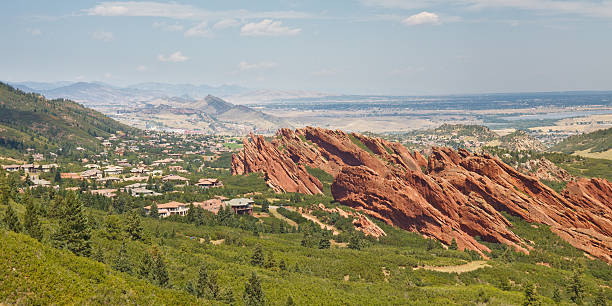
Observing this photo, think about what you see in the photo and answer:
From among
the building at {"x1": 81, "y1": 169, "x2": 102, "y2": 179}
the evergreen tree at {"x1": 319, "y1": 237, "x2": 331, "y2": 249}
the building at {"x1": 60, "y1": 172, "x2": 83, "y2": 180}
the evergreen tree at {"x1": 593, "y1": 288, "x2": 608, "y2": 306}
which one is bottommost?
the evergreen tree at {"x1": 593, "y1": 288, "x2": 608, "y2": 306}

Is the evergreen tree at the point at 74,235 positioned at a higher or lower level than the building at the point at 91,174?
higher

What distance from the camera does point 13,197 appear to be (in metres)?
91.9

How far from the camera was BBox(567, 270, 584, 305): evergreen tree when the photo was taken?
64.9 metres

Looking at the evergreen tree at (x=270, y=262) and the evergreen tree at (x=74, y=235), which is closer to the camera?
the evergreen tree at (x=74, y=235)

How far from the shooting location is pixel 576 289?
65812mm

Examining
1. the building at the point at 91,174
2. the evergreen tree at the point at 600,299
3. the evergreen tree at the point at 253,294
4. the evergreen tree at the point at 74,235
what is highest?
the evergreen tree at the point at 74,235

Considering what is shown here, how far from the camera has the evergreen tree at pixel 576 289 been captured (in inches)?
2554

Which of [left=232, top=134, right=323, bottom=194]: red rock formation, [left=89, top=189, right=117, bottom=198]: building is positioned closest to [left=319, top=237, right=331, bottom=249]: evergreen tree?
[left=232, top=134, right=323, bottom=194]: red rock formation

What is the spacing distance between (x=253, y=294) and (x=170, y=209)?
64176mm

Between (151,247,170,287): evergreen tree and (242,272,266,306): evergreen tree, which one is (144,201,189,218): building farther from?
(242,272,266,306): evergreen tree

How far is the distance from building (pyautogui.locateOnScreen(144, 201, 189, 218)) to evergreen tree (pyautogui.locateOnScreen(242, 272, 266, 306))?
191 feet

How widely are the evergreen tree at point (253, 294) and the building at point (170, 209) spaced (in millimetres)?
58181

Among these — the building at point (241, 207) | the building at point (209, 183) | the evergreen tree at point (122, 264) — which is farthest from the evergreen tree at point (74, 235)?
the building at point (209, 183)

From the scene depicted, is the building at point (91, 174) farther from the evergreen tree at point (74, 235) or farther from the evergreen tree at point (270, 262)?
the evergreen tree at point (270, 262)
